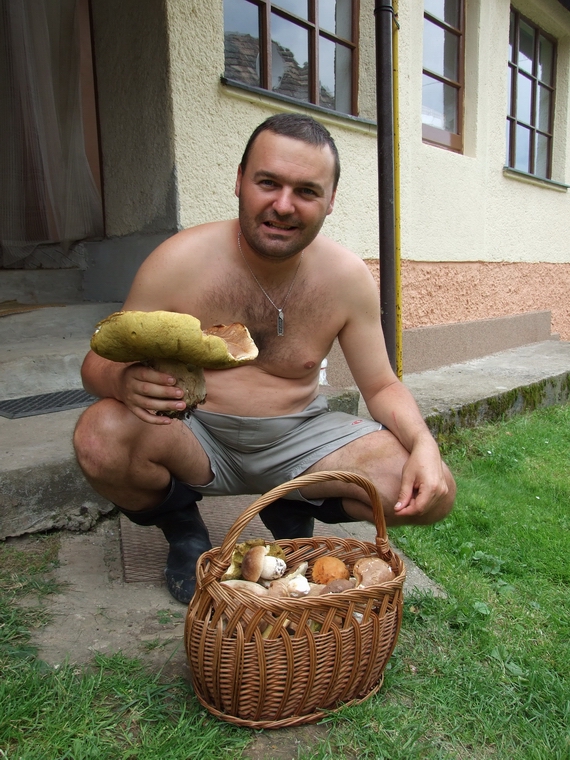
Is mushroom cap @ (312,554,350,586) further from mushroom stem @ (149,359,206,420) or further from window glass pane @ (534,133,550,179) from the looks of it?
window glass pane @ (534,133,550,179)

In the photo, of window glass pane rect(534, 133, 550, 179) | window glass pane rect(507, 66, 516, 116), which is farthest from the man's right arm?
window glass pane rect(534, 133, 550, 179)

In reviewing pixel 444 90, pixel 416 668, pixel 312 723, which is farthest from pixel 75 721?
pixel 444 90

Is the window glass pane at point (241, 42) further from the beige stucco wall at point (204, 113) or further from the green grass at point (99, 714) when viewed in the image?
the green grass at point (99, 714)

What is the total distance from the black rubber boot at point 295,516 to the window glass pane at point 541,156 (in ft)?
24.3

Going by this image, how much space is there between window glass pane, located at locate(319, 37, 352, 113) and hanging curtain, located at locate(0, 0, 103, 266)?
180 cm

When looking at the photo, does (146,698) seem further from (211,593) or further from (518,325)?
(518,325)

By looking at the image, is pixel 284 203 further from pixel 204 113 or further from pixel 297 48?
pixel 297 48

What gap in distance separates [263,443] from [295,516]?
12.8 inches

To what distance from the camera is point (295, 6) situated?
4551mm

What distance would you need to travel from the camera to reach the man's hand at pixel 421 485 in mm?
1897

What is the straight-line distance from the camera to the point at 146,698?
159 centimetres

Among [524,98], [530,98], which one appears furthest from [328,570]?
[530,98]

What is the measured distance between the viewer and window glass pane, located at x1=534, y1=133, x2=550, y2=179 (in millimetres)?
8164

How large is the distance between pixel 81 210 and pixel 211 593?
3608 millimetres
